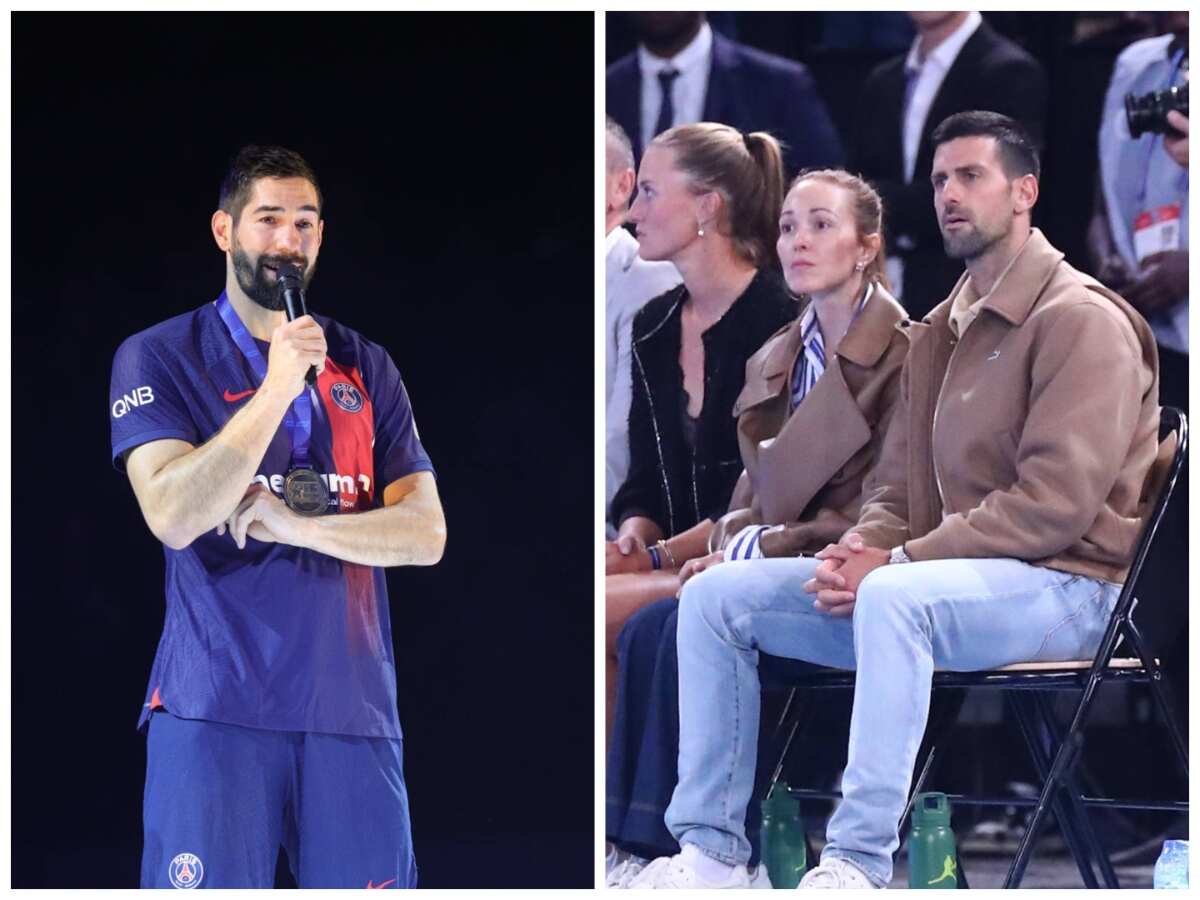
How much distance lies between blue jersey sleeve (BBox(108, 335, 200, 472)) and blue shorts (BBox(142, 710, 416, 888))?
0.63 metres

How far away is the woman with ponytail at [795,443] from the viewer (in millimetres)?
4051

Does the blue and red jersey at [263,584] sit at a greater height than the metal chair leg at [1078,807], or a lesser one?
greater

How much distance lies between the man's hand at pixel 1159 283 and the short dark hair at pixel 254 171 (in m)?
1.93

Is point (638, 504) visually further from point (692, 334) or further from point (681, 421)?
point (692, 334)

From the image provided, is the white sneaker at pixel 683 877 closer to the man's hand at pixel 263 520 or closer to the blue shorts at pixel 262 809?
the blue shorts at pixel 262 809

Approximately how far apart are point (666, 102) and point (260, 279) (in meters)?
1.06

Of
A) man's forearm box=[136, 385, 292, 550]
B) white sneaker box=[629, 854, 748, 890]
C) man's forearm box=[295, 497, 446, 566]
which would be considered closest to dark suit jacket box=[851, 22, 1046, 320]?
man's forearm box=[295, 497, 446, 566]

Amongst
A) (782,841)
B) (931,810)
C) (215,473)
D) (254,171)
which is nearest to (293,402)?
(215,473)

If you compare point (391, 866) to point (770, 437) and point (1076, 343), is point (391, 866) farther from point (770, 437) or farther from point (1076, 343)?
point (1076, 343)

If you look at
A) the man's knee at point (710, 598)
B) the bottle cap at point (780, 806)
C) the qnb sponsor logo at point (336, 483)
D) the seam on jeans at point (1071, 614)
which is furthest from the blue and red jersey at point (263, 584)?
the seam on jeans at point (1071, 614)

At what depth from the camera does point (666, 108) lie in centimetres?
421

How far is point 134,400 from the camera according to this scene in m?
4.00

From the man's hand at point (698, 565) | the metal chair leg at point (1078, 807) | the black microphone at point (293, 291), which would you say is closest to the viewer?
the metal chair leg at point (1078, 807)

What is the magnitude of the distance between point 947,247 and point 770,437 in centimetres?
61
